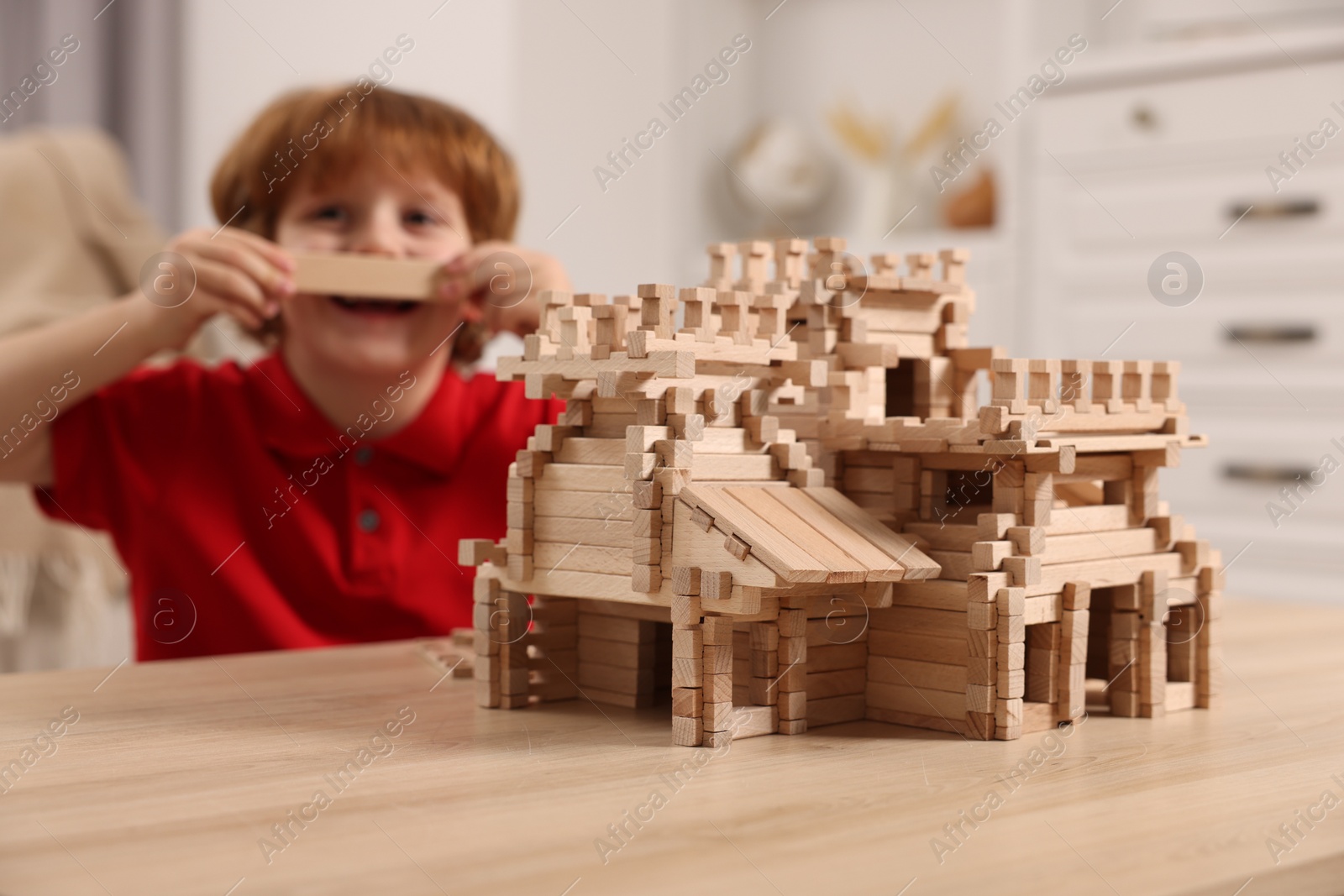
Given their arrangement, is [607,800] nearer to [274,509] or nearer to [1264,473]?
[274,509]

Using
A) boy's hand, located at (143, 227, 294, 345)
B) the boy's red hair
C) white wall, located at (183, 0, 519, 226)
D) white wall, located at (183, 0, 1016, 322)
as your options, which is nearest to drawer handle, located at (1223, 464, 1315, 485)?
white wall, located at (183, 0, 1016, 322)

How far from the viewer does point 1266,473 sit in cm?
268

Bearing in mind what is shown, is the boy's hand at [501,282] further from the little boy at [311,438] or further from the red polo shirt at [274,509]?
the red polo shirt at [274,509]

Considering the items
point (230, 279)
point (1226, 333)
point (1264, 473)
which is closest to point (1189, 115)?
point (1226, 333)

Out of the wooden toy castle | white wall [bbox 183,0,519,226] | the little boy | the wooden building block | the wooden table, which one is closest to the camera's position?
the wooden table

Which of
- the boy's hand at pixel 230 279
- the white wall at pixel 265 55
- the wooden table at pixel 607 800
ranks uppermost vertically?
the white wall at pixel 265 55

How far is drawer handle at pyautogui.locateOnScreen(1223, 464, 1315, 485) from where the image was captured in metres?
2.63

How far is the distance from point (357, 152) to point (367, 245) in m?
0.12

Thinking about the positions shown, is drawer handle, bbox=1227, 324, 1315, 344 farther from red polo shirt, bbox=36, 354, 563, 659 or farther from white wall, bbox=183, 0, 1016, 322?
red polo shirt, bbox=36, 354, 563, 659

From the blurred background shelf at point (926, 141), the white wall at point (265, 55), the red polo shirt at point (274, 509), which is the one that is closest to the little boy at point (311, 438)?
the red polo shirt at point (274, 509)

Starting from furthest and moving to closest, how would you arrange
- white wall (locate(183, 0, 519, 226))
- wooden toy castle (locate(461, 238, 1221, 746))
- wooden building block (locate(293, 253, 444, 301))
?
1. white wall (locate(183, 0, 519, 226))
2. wooden building block (locate(293, 253, 444, 301))
3. wooden toy castle (locate(461, 238, 1221, 746))

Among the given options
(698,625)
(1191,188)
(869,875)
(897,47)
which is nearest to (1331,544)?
(1191,188)

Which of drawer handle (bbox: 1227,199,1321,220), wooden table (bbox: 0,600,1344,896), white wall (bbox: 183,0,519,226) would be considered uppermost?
white wall (bbox: 183,0,519,226)

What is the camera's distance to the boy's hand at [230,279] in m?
1.31
